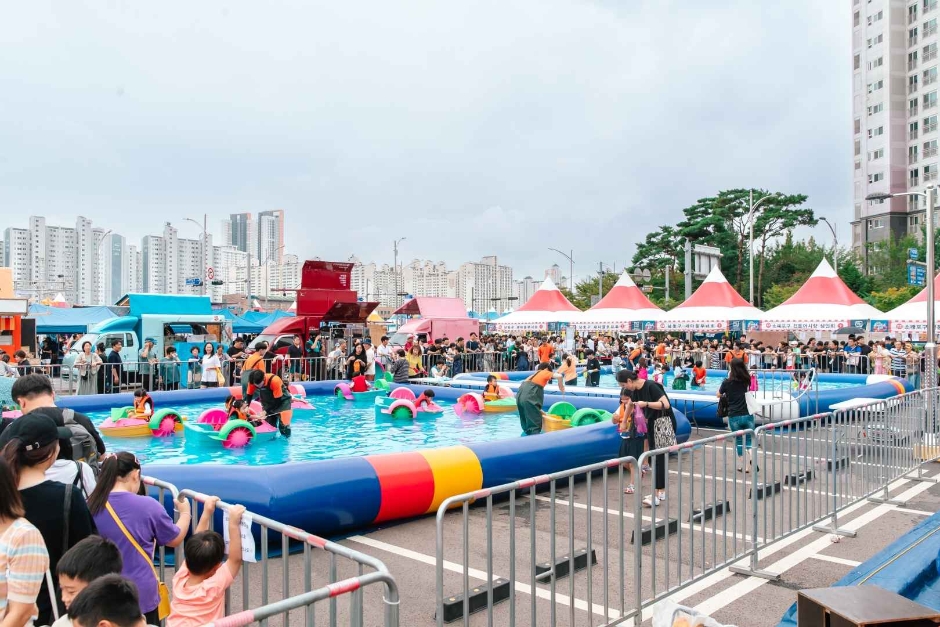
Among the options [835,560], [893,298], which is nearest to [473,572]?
[835,560]

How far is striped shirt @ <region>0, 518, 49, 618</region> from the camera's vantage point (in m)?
3.05

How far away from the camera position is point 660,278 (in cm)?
6241

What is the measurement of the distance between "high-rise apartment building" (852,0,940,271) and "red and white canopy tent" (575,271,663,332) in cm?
5070

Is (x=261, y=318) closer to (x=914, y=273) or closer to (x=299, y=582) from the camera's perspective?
(x=914, y=273)

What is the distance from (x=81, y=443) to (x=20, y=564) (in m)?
1.79

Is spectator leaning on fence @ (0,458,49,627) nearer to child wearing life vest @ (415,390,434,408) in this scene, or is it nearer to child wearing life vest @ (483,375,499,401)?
child wearing life vest @ (415,390,434,408)

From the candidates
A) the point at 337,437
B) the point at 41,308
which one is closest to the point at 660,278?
the point at 41,308

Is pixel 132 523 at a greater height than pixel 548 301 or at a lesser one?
lesser

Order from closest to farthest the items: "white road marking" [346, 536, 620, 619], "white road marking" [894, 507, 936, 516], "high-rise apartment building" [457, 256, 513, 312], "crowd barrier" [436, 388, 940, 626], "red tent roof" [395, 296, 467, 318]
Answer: "crowd barrier" [436, 388, 940, 626] → "white road marking" [346, 536, 620, 619] → "white road marking" [894, 507, 936, 516] → "red tent roof" [395, 296, 467, 318] → "high-rise apartment building" [457, 256, 513, 312]

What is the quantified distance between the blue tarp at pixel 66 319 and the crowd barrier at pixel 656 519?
31.0m

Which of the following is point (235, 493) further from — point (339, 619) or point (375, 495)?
point (339, 619)

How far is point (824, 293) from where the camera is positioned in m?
24.7

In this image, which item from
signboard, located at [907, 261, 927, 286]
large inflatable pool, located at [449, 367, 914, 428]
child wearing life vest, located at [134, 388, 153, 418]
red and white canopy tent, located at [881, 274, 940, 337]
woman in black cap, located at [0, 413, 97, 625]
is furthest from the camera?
signboard, located at [907, 261, 927, 286]

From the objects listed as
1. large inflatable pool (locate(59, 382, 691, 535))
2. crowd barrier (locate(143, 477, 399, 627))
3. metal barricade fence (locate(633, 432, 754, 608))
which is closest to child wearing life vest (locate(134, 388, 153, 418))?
large inflatable pool (locate(59, 382, 691, 535))
